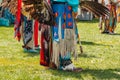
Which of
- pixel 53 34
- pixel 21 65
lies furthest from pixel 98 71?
pixel 21 65

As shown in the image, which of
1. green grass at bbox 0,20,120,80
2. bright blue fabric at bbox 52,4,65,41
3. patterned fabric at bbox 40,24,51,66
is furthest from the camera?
patterned fabric at bbox 40,24,51,66

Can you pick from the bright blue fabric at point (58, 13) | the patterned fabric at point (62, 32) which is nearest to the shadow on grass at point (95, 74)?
the patterned fabric at point (62, 32)

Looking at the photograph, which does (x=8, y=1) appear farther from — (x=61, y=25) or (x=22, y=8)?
(x=61, y=25)

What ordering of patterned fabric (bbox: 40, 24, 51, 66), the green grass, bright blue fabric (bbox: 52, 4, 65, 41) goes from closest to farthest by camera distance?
1. the green grass
2. bright blue fabric (bbox: 52, 4, 65, 41)
3. patterned fabric (bbox: 40, 24, 51, 66)

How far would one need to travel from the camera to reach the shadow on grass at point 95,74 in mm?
5318

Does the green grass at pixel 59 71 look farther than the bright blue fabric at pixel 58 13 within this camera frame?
No

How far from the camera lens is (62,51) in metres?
5.56

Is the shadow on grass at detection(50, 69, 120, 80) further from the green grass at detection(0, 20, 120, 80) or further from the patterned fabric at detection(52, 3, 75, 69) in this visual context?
the patterned fabric at detection(52, 3, 75, 69)

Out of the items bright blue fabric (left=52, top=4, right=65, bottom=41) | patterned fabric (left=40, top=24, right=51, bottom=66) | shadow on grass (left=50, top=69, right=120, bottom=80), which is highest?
bright blue fabric (left=52, top=4, right=65, bottom=41)

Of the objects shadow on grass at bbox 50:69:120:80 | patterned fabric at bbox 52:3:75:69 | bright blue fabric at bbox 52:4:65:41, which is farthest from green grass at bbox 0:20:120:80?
bright blue fabric at bbox 52:4:65:41

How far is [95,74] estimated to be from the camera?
550cm

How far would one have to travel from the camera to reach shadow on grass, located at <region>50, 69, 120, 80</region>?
532 cm

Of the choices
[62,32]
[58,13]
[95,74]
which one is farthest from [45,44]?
[95,74]

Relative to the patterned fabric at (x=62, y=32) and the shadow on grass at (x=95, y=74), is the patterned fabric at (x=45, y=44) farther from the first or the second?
the shadow on grass at (x=95, y=74)
